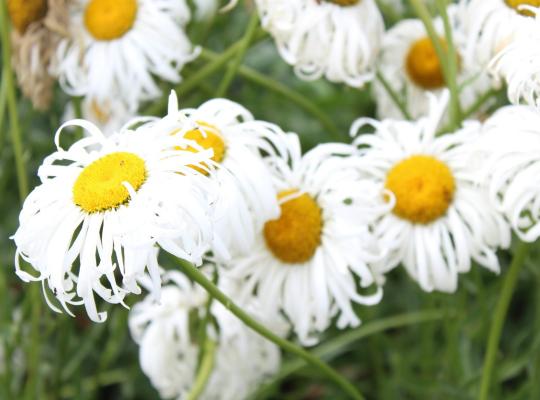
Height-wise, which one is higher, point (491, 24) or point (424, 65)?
point (491, 24)

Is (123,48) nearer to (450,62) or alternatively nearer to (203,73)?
(203,73)

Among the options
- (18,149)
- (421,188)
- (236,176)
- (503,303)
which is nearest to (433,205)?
(421,188)

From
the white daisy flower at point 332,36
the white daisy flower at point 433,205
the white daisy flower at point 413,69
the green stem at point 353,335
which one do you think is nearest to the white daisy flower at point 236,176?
the white daisy flower at point 433,205

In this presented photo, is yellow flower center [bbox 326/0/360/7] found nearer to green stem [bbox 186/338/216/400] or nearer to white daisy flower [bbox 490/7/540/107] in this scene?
white daisy flower [bbox 490/7/540/107]

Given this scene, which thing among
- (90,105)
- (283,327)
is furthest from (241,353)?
(90,105)

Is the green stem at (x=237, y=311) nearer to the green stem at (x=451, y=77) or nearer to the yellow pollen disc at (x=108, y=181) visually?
the yellow pollen disc at (x=108, y=181)

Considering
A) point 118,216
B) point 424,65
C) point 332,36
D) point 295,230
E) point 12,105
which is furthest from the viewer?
point 424,65

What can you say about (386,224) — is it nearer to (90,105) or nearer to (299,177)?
(299,177)
